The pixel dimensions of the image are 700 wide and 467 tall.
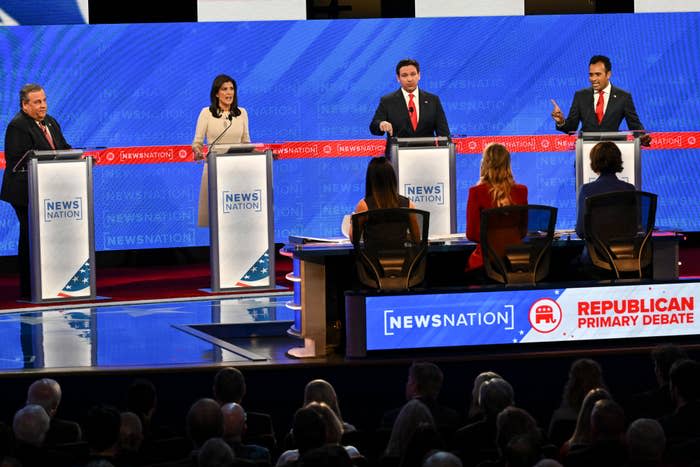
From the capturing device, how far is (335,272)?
7.44m

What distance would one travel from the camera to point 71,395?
6.91 meters

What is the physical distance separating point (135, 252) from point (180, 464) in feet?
24.5

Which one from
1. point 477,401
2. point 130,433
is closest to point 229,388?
point 130,433

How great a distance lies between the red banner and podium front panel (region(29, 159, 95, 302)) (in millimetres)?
2052

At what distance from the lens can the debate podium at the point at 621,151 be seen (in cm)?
988

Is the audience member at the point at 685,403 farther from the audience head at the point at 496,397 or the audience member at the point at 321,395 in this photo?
the audience member at the point at 321,395

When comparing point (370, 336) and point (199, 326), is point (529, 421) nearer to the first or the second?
point (370, 336)

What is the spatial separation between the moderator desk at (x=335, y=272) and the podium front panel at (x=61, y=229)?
7.90 feet

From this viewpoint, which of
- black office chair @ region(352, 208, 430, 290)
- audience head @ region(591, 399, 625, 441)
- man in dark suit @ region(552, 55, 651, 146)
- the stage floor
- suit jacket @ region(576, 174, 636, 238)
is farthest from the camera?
man in dark suit @ region(552, 55, 651, 146)

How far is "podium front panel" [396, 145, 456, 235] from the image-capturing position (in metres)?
9.65

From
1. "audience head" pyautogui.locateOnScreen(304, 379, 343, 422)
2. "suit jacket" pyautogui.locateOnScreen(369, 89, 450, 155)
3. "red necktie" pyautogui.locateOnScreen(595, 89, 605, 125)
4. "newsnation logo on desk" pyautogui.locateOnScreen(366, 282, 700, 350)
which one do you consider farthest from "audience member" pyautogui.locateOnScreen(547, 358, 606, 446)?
"red necktie" pyautogui.locateOnScreen(595, 89, 605, 125)

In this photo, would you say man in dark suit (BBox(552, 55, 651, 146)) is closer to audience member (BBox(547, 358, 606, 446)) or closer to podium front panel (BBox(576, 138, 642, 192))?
podium front panel (BBox(576, 138, 642, 192))

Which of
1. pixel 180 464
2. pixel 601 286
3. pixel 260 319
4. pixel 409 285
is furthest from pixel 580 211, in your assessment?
pixel 180 464

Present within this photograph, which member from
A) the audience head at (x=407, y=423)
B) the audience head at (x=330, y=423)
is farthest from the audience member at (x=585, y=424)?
the audience head at (x=330, y=423)
